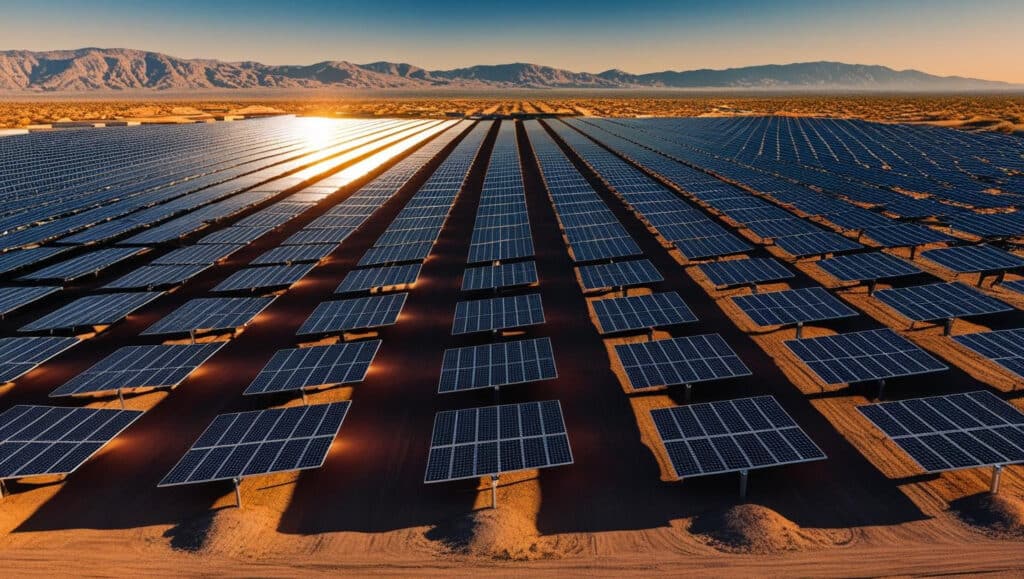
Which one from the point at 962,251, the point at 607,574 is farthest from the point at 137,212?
the point at 962,251

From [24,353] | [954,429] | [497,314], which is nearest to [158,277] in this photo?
[24,353]

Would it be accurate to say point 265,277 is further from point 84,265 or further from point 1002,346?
point 1002,346

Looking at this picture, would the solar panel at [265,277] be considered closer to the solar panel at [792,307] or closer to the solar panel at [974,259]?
the solar panel at [792,307]

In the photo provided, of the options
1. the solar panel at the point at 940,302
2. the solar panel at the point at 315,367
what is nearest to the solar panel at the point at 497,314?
the solar panel at the point at 315,367

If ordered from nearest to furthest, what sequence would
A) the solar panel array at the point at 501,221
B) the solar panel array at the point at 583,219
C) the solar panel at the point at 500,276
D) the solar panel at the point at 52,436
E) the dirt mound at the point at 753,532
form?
1. the dirt mound at the point at 753,532
2. the solar panel at the point at 52,436
3. the solar panel at the point at 500,276
4. the solar panel array at the point at 583,219
5. the solar panel array at the point at 501,221

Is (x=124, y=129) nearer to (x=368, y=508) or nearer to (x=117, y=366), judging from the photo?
(x=117, y=366)

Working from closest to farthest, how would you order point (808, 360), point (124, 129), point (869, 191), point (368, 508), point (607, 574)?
1. point (607, 574)
2. point (368, 508)
3. point (808, 360)
4. point (869, 191)
5. point (124, 129)
